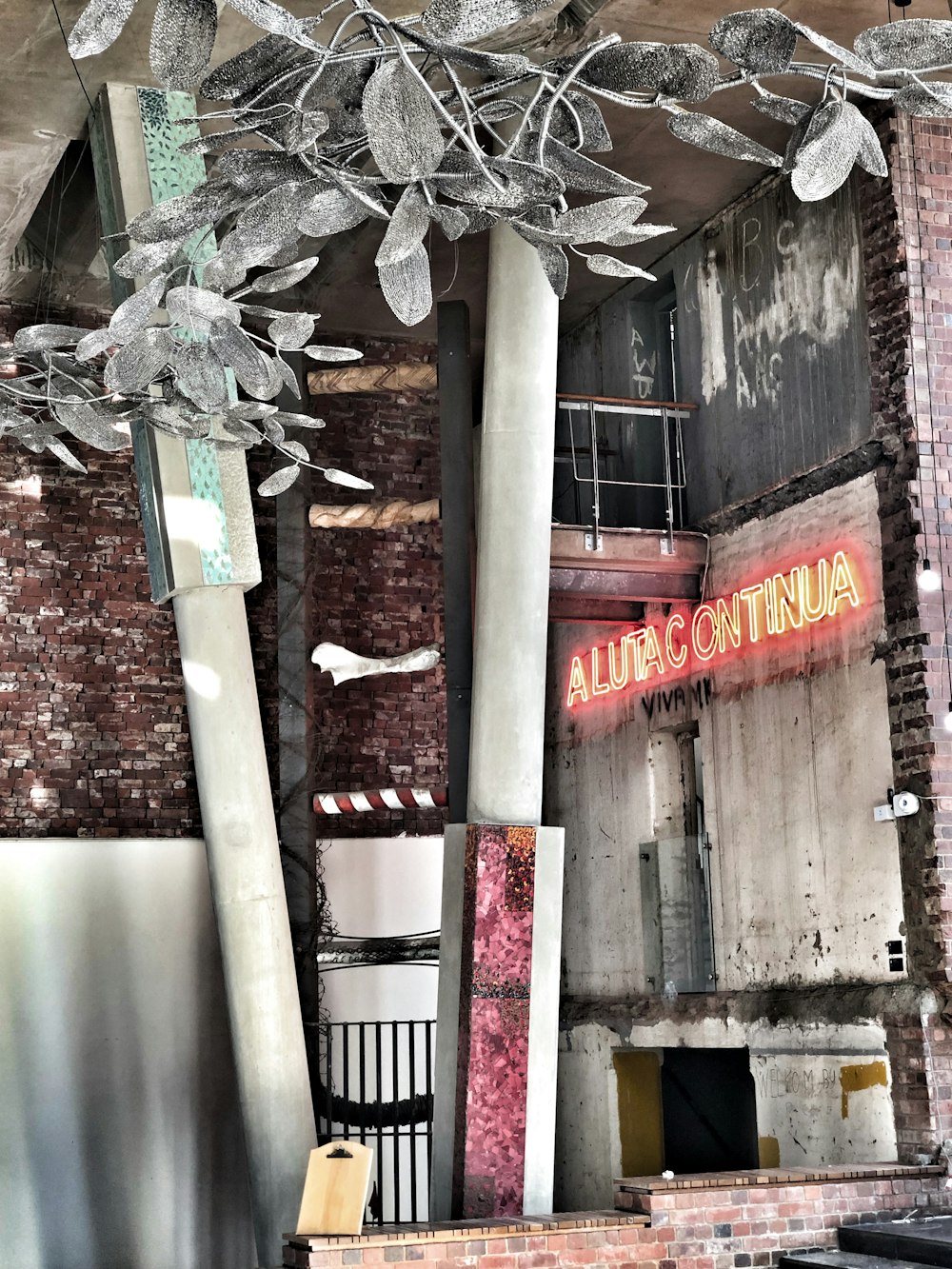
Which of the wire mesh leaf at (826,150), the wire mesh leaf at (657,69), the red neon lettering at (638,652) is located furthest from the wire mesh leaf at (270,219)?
the red neon lettering at (638,652)

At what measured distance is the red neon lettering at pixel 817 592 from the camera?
8.12m

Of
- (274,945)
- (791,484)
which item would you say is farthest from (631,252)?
(274,945)

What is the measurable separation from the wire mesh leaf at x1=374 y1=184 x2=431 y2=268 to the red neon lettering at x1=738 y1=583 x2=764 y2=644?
20.4 ft

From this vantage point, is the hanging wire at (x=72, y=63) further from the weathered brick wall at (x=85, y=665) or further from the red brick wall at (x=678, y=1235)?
the red brick wall at (x=678, y=1235)

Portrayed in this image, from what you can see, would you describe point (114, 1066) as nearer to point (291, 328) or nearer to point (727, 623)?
point (727, 623)

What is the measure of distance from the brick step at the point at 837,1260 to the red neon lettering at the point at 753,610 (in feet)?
11.6

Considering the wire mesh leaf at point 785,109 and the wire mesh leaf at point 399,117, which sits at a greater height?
the wire mesh leaf at point 785,109

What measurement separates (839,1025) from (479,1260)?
2601 mm

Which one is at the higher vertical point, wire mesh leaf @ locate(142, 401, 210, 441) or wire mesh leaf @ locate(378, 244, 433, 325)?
wire mesh leaf @ locate(142, 401, 210, 441)

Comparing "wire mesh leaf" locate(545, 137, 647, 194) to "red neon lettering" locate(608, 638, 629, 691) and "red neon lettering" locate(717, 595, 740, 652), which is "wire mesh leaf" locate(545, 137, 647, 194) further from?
"red neon lettering" locate(608, 638, 629, 691)

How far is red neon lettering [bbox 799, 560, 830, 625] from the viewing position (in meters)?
8.12

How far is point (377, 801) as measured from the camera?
402 inches

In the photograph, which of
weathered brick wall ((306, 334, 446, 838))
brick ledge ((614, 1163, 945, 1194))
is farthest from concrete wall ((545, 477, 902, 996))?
weathered brick wall ((306, 334, 446, 838))

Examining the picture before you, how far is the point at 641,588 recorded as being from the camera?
9344 mm
